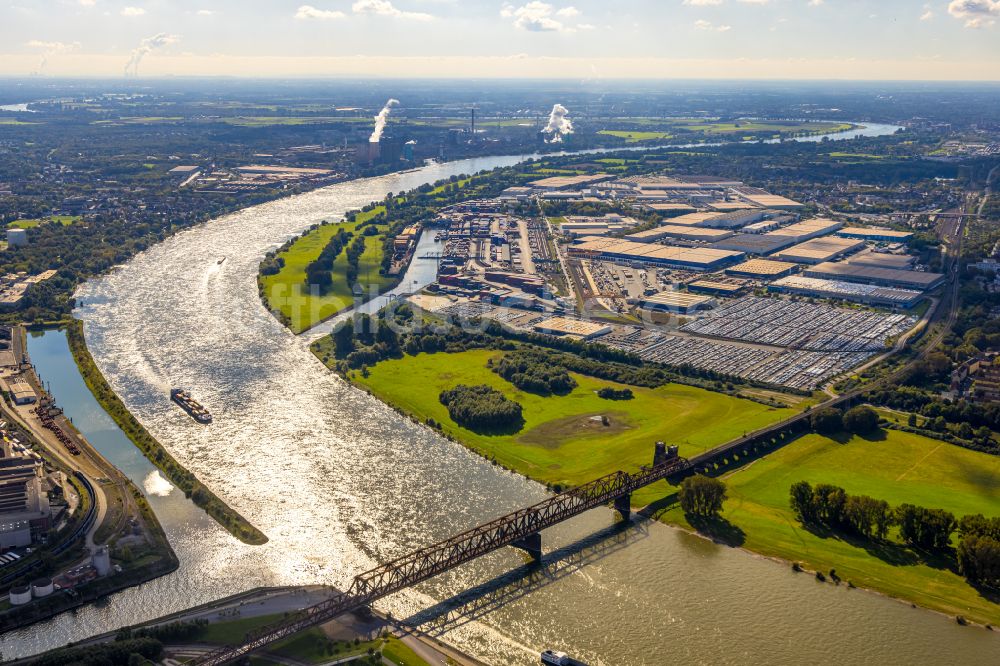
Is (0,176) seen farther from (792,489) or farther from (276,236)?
(792,489)

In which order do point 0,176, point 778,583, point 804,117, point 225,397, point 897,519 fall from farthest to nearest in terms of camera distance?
1. point 804,117
2. point 0,176
3. point 225,397
4. point 897,519
5. point 778,583

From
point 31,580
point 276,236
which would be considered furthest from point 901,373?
point 276,236

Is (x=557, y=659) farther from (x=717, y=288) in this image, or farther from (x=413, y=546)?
(x=717, y=288)

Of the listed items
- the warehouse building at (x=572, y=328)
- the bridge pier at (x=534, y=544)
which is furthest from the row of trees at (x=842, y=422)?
the bridge pier at (x=534, y=544)

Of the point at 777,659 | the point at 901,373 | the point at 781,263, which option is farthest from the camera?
the point at 781,263

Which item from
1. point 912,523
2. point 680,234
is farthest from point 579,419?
point 680,234

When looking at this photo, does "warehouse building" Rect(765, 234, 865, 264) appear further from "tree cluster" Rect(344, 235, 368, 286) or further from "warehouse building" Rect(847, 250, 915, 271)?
"tree cluster" Rect(344, 235, 368, 286)
